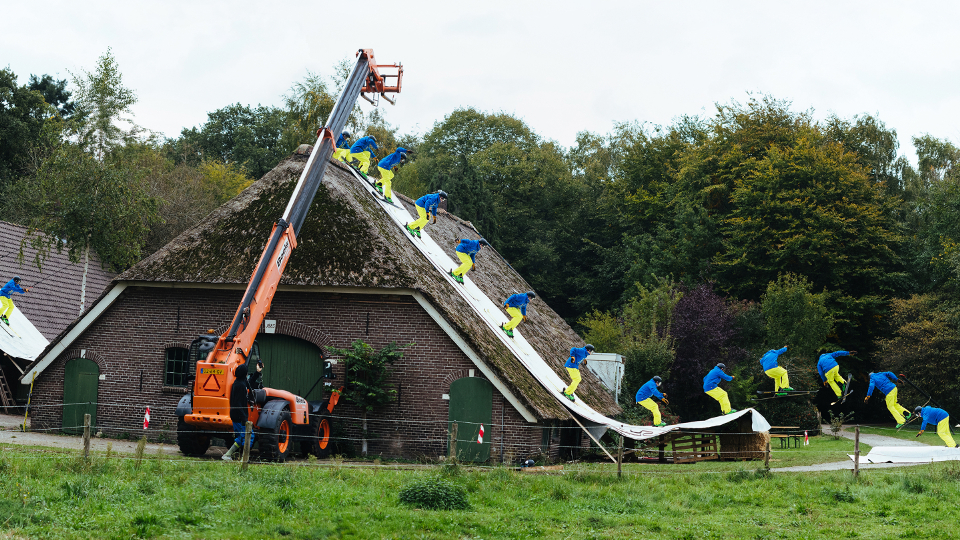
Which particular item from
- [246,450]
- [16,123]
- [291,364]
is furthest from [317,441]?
[16,123]

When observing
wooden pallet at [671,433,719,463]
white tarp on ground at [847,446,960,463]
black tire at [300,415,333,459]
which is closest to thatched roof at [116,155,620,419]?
wooden pallet at [671,433,719,463]

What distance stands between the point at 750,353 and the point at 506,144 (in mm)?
25993

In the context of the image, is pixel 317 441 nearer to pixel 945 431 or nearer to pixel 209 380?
pixel 209 380

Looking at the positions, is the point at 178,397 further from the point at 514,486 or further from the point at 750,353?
the point at 750,353

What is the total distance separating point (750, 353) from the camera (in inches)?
1273

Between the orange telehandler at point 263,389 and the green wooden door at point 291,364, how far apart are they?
3.41ft

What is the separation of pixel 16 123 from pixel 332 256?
28694mm

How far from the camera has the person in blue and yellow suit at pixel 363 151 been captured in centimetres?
2195

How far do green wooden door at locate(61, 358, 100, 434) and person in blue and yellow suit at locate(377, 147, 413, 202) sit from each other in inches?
323

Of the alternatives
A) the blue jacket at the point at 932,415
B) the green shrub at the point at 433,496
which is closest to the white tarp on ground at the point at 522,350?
the blue jacket at the point at 932,415

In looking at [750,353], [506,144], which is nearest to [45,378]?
[750,353]

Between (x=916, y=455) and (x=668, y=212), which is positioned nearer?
(x=916, y=455)

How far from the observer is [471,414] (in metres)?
17.0

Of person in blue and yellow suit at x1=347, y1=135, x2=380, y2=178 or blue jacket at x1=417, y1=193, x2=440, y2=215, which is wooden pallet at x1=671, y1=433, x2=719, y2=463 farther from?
person in blue and yellow suit at x1=347, y1=135, x2=380, y2=178
